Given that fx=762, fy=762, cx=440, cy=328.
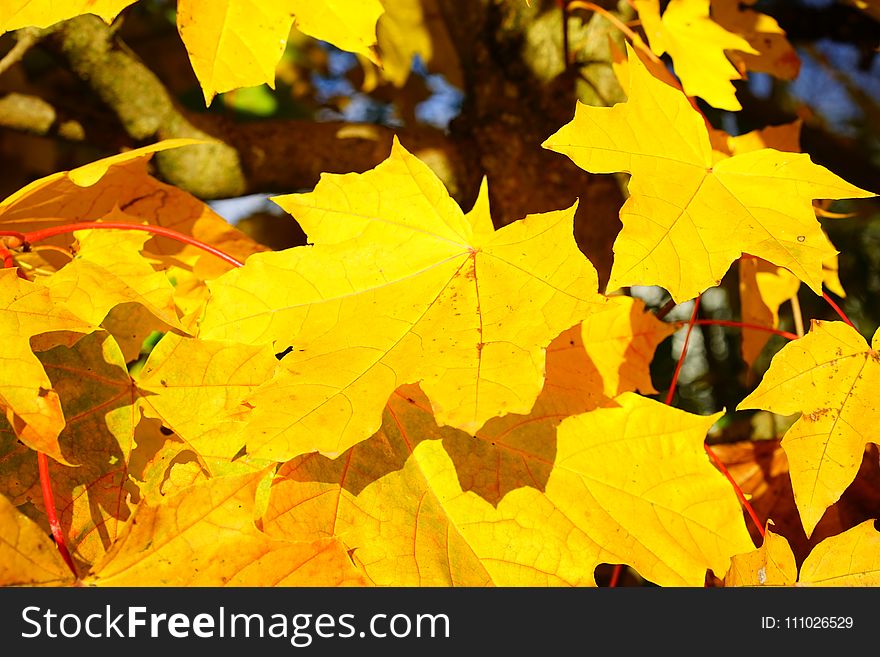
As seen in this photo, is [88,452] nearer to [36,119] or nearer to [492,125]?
[36,119]

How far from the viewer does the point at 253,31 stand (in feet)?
2.06

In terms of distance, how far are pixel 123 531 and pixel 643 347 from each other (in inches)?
16.8

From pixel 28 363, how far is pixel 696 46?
673 mm

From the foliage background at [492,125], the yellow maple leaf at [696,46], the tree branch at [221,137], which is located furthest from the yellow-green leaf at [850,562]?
the tree branch at [221,137]

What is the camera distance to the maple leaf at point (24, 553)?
1.57 feet

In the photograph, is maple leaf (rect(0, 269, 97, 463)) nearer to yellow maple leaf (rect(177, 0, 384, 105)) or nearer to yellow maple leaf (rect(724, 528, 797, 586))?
yellow maple leaf (rect(177, 0, 384, 105))

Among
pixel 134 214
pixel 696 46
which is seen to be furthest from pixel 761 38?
pixel 134 214

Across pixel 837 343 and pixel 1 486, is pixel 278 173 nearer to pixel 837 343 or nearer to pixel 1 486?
pixel 1 486

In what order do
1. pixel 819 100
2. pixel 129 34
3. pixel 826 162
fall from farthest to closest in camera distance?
1. pixel 819 100
2. pixel 129 34
3. pixel 826 162

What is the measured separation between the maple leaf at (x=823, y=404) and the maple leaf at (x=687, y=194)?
0.07 m

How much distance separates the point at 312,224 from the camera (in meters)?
0.62

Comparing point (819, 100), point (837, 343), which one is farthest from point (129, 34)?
point (819, 100)

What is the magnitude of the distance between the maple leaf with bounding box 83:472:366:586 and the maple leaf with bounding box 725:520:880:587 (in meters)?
0.32

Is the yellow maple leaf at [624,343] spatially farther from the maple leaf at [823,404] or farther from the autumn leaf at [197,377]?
the autumn leaf at [197,377]
